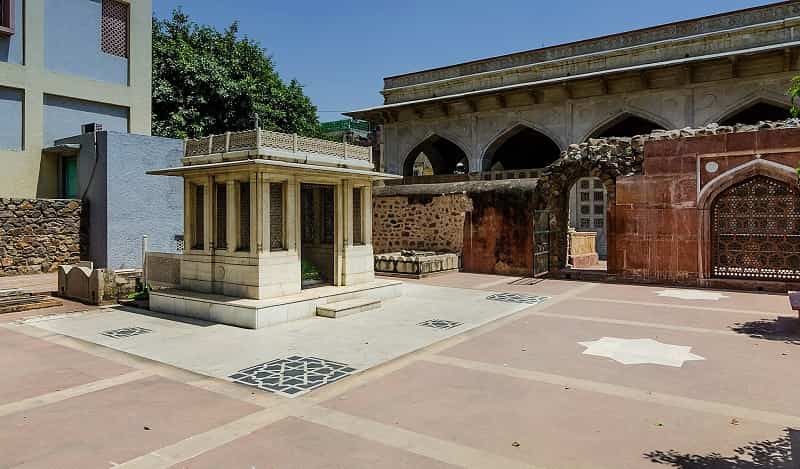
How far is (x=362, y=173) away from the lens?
1049cm

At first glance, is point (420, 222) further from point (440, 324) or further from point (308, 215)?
point (440, 324)

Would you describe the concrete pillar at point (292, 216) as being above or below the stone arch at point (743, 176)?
below

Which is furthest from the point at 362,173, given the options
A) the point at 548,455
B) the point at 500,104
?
the point at 500,104

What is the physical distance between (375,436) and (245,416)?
48.2 inches

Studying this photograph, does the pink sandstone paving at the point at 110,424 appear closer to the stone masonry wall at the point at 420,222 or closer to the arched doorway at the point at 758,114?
the stone masonry wall at the point at 420,222

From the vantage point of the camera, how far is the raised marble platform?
8.18 meters

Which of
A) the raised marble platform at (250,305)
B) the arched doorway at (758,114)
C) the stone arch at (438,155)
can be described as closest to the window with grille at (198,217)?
→ the raised marble platform at (250,305)

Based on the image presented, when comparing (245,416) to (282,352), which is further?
(282,352)

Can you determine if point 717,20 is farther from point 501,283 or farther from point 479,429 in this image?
point 479,429

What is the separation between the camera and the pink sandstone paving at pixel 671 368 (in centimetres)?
493

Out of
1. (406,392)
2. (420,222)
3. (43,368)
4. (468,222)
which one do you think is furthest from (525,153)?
(43,368)

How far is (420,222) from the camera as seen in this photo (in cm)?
1811

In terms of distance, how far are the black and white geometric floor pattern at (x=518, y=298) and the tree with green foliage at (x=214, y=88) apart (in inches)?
699

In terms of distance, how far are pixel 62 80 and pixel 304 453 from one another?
1857 centimetres
